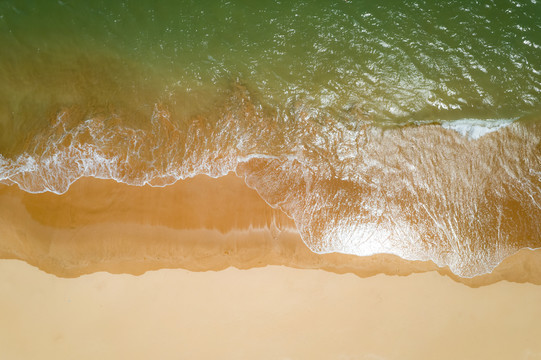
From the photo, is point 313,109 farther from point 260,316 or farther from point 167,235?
A: point 260,316

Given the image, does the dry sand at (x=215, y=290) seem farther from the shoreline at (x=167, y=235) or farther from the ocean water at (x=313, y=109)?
the ocean water at (x=313, y=109)

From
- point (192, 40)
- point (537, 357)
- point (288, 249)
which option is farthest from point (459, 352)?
point (192, 40)

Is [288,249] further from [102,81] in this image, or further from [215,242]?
[102,81]

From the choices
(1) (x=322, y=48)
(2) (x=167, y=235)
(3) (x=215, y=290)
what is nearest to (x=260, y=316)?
(3) (x=215, y=290)

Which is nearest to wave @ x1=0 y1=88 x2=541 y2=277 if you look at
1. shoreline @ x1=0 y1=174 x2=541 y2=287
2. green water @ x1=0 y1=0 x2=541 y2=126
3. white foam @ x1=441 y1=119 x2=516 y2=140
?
white foam @ x1=441 y1=119 x2=516 y2=140

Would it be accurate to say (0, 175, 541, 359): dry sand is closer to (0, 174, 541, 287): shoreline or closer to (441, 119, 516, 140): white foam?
(0, 174, 541, 287): shoreline

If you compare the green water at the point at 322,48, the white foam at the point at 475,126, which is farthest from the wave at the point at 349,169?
the green water at the point at 322,48

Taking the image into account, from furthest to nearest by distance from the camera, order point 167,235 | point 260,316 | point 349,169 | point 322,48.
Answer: point 322,48, point 349,169, point 167,235, point 260,316
